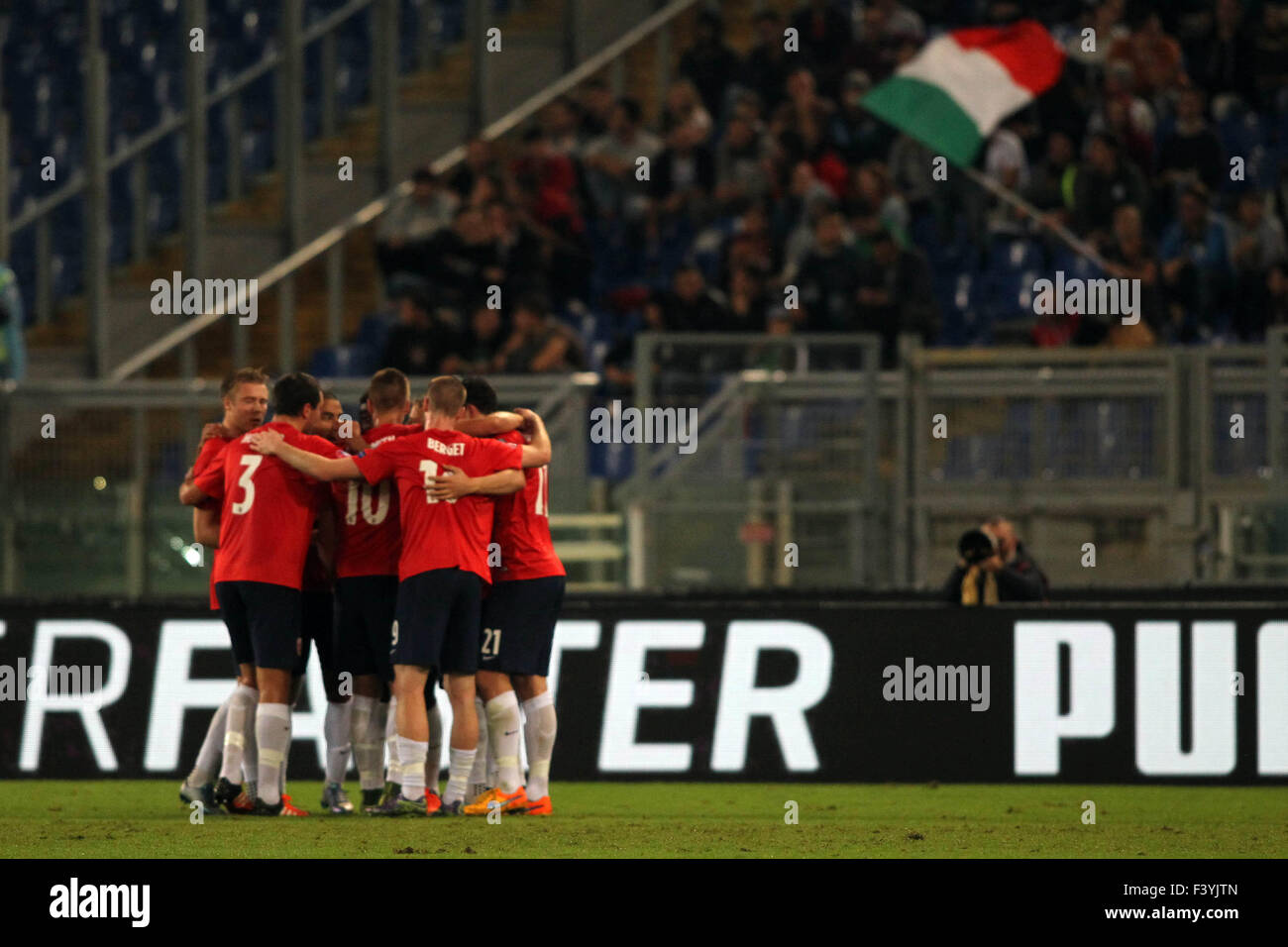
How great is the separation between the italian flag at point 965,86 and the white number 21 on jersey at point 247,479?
8638 millimetres

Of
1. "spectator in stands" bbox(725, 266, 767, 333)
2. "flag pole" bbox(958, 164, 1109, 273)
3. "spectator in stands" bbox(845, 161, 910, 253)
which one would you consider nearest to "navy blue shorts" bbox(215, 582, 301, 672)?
"spectator in stands" bbox(725, 266, 767, 333)

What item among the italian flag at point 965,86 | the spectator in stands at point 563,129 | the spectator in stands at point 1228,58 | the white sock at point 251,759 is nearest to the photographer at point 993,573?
the white sock at point 251,759

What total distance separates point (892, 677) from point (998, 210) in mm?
6529

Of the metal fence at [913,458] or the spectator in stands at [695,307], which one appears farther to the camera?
the spectator in stands at [695,307]

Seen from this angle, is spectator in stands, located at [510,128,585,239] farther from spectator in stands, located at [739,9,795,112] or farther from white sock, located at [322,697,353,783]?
white sock, located at [322,697,353,783]

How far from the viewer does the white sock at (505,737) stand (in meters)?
10.1

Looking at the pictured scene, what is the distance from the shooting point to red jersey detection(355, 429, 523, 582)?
977 cm

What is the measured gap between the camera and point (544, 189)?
18422 mm

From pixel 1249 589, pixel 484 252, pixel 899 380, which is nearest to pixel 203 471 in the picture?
pixel 899 380

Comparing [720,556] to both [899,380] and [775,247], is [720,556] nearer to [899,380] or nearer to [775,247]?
[899,380]

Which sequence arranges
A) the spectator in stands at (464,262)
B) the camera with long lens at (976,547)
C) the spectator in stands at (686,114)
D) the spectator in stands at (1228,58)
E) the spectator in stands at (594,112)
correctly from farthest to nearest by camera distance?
the spectator in stands at (594,112), the spectator in stands at (1228,58), the spectator in stands at (686,114), the spectator in stands at (464,262), the camera with long lens at (976,547)

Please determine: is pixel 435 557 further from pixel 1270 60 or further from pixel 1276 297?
pixel 1270 60

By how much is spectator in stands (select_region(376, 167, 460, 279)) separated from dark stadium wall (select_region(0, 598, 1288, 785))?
19.8 feet

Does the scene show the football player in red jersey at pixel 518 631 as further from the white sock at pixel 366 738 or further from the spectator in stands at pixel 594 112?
the spectator in stands at pixel 594 112
